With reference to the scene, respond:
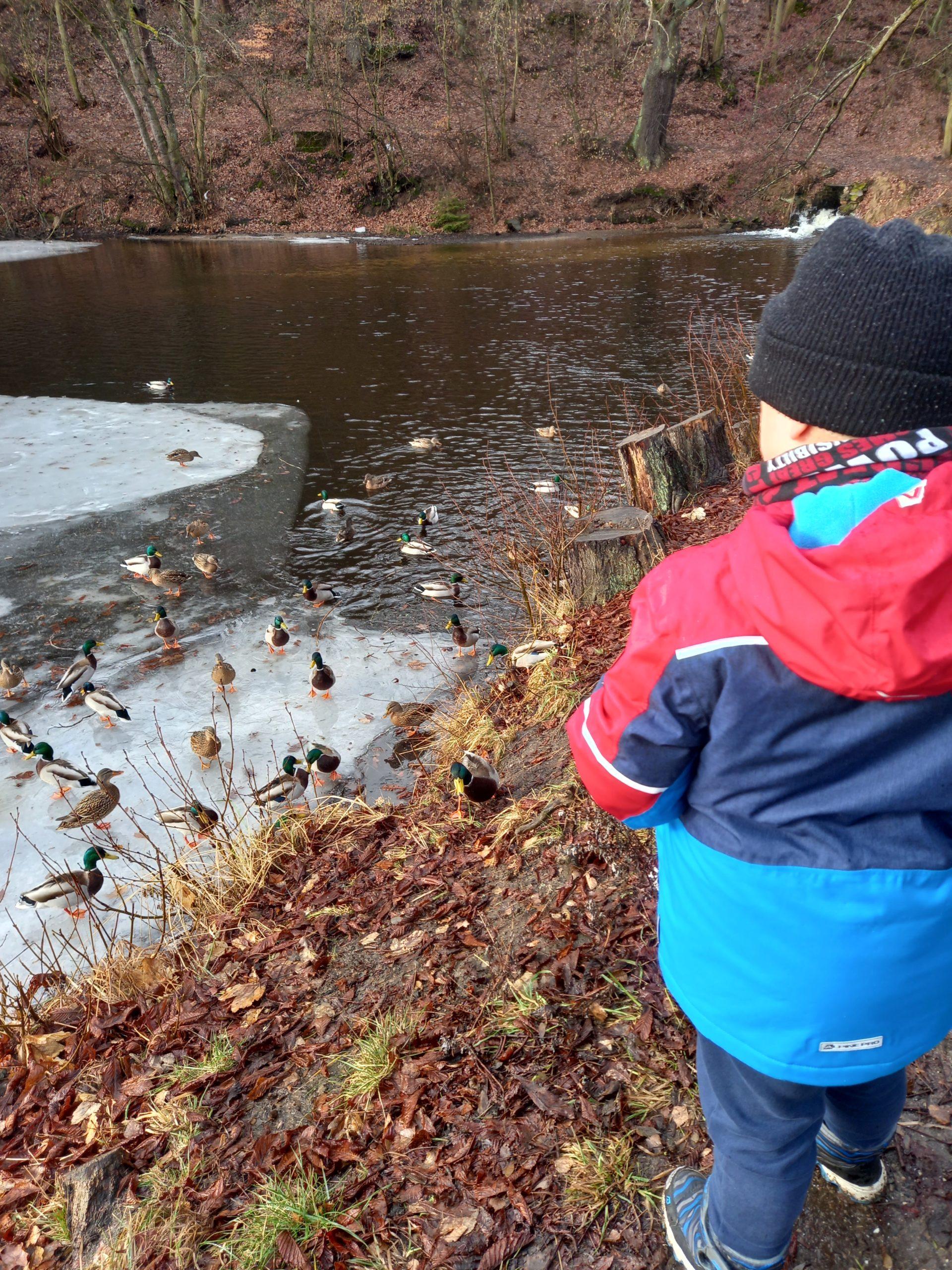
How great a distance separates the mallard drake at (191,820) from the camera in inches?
178

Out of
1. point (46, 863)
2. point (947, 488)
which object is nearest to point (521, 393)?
point (46, 863)

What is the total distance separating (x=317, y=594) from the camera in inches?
294

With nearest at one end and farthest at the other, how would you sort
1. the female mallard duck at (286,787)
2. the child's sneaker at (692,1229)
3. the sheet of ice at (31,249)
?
the child's sneaker at (692,1229) < the female mallard duck at (286,787) < the sheet of ice at (31,249)

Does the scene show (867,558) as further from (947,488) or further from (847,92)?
(847,92)

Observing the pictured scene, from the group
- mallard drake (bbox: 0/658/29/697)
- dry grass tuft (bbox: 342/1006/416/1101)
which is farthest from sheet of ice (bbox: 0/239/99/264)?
dry grass tuft (bbox: 342/1006/416/1101)

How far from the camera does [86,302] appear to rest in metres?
19.1

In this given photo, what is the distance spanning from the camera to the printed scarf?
46.2 inches

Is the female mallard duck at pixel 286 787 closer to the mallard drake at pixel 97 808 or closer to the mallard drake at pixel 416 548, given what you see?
the mallard drake at pixel 97 808

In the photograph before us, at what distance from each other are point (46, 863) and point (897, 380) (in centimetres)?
485

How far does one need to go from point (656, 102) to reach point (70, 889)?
112 ft

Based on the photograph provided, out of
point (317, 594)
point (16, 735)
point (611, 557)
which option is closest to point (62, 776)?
point (16, 735)

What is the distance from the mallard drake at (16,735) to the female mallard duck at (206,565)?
107 inches

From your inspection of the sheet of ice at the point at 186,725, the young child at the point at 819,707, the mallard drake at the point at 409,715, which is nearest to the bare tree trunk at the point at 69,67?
the sheet of ice at the point at 186,725

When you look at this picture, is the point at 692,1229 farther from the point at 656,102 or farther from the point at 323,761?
the point at 656,102
